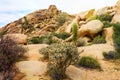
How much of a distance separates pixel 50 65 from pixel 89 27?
1442 centimetres

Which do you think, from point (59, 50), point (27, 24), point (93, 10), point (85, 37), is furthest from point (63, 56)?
point (27, 24)

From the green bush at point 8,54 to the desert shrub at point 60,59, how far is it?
1.86 meters

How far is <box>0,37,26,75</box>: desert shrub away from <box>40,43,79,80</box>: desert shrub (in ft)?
6.10

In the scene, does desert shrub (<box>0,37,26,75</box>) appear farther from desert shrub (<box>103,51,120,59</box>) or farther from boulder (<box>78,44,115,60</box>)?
desert shrub (<box>103,51,120,59</box>)

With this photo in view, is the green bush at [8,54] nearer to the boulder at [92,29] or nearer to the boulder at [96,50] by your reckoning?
the boulder at [96,50]

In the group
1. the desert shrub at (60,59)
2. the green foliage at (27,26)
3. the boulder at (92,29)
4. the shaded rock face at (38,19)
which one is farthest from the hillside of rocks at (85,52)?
the shaded rock face at (38,19)

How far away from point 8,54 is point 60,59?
2637mm

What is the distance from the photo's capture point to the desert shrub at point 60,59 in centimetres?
1465

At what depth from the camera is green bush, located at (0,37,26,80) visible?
14.4 meters

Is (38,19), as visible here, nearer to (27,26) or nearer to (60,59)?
(27,26)

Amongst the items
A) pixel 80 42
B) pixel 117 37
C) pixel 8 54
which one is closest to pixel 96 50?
pixel 117 37

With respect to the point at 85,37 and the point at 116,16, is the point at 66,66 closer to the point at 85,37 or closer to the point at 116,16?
the point at 85,37

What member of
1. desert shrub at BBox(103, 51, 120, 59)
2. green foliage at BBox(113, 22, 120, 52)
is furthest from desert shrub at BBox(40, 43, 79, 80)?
green foliage at BBox(113, 22, 120, 52)

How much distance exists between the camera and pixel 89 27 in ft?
95.5
